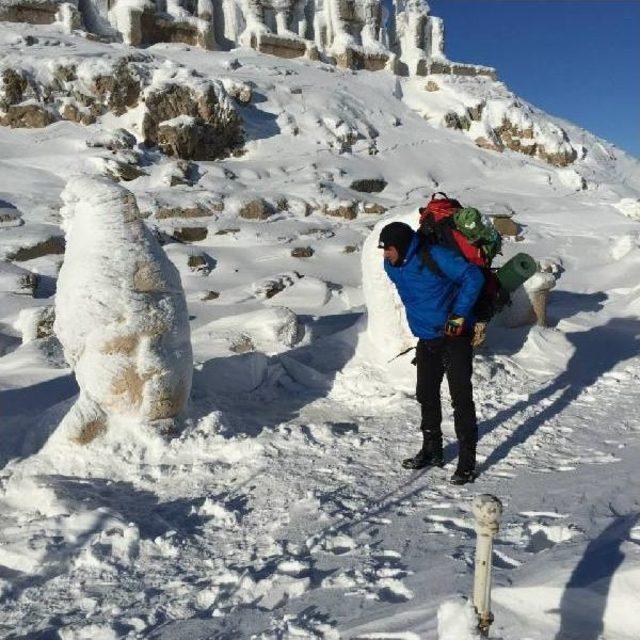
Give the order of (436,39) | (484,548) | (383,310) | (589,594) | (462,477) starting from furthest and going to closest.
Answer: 1. (436,39)
2. (383,310)
3. (462,477)
4. (589,594)
5. (484,548)

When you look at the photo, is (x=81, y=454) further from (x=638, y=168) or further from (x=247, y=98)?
(x=638, y=168)

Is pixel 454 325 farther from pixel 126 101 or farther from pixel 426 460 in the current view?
pixel 126 101

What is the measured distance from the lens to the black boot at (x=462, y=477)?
3.44 meters

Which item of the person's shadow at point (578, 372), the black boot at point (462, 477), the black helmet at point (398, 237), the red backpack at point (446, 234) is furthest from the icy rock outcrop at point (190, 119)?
the black boot at point (462, 477)

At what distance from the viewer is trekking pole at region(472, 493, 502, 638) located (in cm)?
163

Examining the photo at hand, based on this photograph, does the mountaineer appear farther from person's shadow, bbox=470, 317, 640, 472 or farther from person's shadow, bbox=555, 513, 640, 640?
person's shadow, bbox=555, 513, 640, 640

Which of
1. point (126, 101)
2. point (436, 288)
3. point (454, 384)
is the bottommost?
point (454, 384)

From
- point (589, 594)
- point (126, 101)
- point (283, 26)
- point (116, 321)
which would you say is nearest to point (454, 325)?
point (589, 594)

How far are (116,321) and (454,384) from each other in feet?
7.18

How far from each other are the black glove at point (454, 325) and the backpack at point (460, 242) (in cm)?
21

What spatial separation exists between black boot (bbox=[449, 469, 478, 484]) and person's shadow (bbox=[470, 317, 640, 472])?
8.2 inches

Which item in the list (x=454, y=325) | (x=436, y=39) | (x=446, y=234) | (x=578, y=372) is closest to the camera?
(x=454, y=325)

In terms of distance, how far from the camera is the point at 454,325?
3326 mm

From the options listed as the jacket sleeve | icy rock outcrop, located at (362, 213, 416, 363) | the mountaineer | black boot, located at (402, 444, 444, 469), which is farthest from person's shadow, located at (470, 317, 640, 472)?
icy rock outcrop, located at (362, 213, 416, 363)
